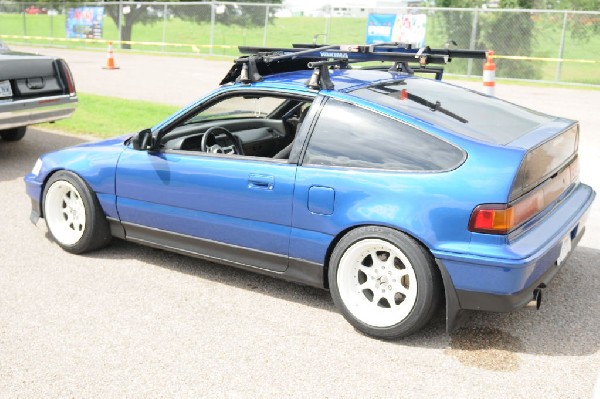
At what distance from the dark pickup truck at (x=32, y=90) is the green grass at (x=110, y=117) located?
128cm

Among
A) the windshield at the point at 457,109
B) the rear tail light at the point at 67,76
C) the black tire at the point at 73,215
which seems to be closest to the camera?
the windshield at the point at 457,109

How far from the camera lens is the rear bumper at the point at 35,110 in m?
7.43

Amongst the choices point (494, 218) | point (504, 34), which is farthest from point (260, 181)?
point (504, 34)

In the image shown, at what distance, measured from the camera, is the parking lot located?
3234 mm

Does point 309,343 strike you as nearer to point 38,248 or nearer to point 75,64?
point 38,248

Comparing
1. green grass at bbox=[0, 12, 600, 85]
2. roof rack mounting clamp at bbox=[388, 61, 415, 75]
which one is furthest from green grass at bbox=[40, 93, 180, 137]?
green grass at bbox=[0, 12, 600, 85]

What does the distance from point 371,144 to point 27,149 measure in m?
6.48

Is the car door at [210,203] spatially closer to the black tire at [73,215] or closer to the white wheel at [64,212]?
the black tire at [73,215]

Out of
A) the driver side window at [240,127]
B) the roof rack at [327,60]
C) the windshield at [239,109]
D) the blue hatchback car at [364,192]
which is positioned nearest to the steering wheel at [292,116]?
the driver side window at [240,127]

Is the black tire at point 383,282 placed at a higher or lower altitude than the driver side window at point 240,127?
lower

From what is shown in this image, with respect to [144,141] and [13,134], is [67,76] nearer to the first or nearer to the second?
[13,134]

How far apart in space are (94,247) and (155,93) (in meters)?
10.2

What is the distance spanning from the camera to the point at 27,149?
8.87m

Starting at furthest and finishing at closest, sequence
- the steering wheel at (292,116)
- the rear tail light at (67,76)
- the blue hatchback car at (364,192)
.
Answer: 1. the rear tail light at (67,76)
2. the steering wheel at (292,116)
3. the blue hatchback car at (364,192)
